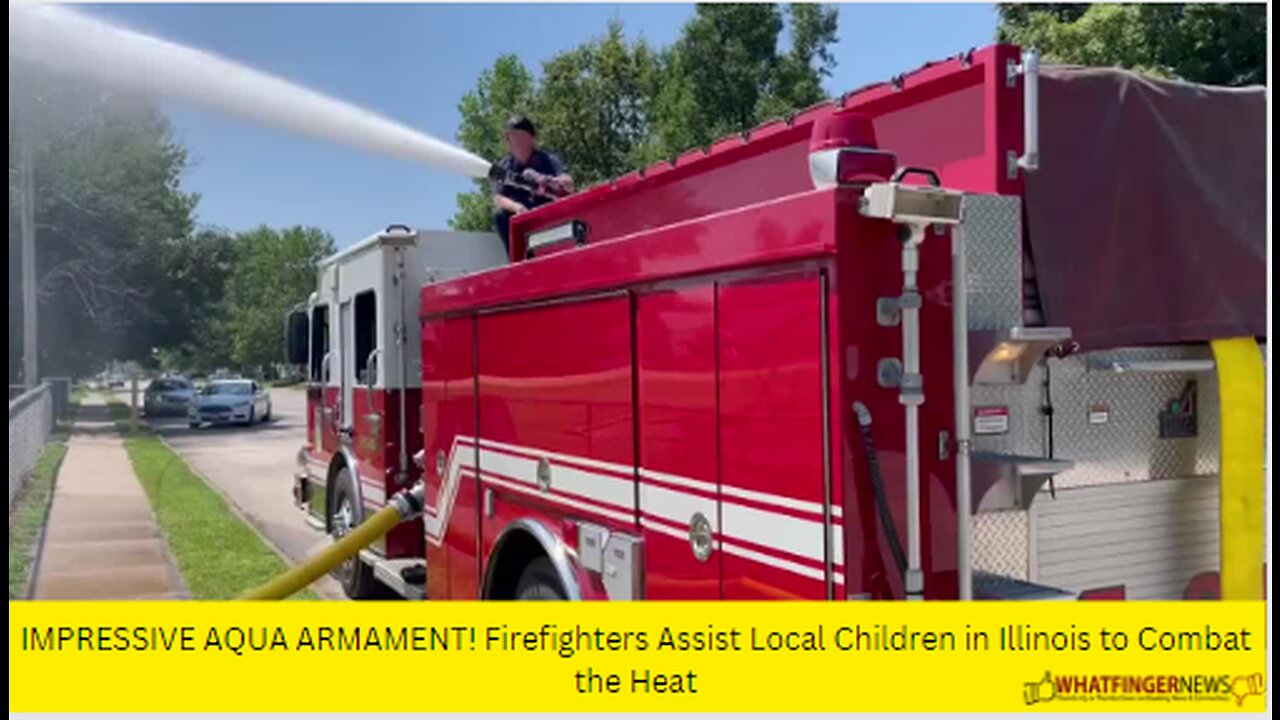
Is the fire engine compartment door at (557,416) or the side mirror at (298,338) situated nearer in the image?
the fire engine compartment door at (557,416)

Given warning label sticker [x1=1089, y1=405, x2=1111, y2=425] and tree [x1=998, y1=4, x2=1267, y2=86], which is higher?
tree [x1=998, y1=4, x2=1267, y2=86]

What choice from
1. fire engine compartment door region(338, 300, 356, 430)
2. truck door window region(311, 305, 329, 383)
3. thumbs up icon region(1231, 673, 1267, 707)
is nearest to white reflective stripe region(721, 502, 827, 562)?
thumbs up icon region(1231, 673, 1267, 707)

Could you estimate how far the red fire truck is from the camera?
286 centimetres

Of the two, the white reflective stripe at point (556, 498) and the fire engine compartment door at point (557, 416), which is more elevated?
the fire engine compartment door at point (557, 416)

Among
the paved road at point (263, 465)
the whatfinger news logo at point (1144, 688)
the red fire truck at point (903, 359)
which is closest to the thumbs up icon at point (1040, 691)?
the whatfinger news logo at point (1144, 688)

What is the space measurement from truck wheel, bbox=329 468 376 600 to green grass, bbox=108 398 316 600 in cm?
52

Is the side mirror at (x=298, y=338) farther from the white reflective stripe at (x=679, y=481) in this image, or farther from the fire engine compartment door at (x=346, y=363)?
the white reflective stripe at (x=679, y=481)

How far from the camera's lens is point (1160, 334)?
11.7ft

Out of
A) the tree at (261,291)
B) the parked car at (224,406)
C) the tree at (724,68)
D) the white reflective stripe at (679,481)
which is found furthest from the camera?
the parked car at (224,406)

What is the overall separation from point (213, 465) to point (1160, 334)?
18460 millimetres

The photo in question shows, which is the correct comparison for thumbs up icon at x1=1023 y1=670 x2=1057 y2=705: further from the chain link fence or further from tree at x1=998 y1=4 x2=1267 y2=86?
tree at x1=998 y1=4 x2=1267 y2=86

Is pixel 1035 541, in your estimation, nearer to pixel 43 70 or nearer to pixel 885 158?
→ pixel 885 158

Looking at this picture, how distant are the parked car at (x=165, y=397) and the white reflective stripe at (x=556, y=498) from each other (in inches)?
1217

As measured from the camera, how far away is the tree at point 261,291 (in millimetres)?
20578
